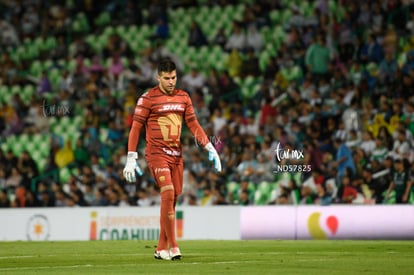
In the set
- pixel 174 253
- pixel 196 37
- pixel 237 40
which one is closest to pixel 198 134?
pixel 174 253

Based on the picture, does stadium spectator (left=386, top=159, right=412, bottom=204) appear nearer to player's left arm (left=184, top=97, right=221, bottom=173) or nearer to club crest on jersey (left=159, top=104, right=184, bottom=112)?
player's left arm (left=184, top=97, right=221, bottom=173)

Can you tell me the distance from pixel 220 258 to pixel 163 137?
192 cm

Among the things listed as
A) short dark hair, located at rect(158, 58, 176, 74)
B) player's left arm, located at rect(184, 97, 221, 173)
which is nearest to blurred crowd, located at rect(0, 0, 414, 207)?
player's left arm, located at rect(184, 97, 221, 173)

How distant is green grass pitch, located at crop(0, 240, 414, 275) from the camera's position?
12156 millimetres

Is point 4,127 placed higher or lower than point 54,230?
higher

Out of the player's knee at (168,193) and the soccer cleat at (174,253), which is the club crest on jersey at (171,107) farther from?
the soccer cleat at (174,253)

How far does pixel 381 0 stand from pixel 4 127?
37.6 feet

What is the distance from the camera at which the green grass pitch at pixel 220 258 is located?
1216 centimetres

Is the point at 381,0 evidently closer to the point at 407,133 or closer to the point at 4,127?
the point at 407,133

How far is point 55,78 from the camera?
3134 centimetres

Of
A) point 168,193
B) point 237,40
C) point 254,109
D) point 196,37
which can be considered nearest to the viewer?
point 168,193

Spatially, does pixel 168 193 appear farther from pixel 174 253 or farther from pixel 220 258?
pixel 220 258

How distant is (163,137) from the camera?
14.2 m

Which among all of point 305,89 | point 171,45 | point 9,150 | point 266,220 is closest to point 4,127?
point 9,150
